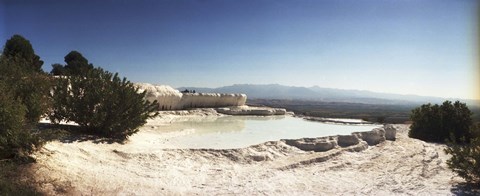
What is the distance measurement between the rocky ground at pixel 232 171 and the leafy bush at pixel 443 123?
21.0ft

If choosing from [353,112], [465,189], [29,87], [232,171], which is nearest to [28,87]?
[29,87]

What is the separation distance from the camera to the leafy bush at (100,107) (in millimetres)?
12328

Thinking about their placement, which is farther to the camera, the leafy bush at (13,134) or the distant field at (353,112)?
the distant field at (353,112)

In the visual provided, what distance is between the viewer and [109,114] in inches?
489

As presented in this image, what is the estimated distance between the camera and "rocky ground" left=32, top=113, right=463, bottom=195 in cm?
829

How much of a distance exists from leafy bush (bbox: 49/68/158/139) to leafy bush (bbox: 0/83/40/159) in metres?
3.82

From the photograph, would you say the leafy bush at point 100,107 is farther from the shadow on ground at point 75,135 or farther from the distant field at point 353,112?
the distant field at point 353,112

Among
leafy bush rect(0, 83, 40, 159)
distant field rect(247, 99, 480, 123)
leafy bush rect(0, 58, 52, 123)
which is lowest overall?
distant field rect(247, 99, 480, 123)

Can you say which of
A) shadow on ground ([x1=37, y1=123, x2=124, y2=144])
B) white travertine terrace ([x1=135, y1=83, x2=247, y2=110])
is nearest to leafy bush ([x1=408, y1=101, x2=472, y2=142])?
shadow on ground ([x1=37, y1=123, x2=124, y2=144])

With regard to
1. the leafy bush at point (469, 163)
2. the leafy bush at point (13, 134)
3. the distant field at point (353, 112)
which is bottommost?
the distant field at point (353, 112)

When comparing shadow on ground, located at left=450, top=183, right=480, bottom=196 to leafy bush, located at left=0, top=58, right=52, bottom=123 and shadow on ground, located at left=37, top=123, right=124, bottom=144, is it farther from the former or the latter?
leafy bush, located at left=0, top=58, right=52, bottom=123

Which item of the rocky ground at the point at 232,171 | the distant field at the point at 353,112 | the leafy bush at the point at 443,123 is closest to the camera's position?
the rocky ground at the point at 232,171

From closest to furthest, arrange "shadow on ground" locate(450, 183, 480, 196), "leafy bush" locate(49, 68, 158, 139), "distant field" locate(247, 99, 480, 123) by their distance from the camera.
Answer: "shadow on ground" locate(450, 183, 480, 196), "leafy bush" locate(49, 68, 158, 139), "distant field" locate(247, 99, 480, 123)

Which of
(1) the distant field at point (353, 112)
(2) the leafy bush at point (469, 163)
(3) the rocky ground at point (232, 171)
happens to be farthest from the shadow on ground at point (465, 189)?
(1) the distant field at point (353, 112)
